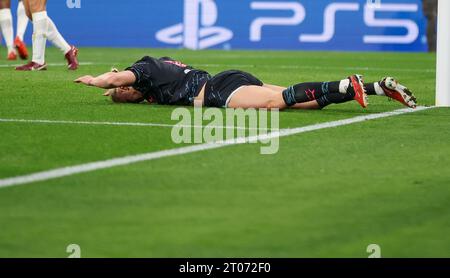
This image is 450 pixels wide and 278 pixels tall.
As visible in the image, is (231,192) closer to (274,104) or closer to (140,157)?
(140,157)

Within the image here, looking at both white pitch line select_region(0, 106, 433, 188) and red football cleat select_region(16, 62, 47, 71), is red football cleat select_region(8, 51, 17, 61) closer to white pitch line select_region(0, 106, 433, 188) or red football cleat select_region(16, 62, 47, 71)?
red football cleat select_region(16, 62, 47, 71)

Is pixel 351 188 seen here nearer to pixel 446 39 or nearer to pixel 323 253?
pixel 323 253

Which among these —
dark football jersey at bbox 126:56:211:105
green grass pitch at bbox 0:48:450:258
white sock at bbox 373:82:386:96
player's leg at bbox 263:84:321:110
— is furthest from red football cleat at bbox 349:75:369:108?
dark football jersey at bbox 126:56:211:105

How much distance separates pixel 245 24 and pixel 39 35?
8625mm

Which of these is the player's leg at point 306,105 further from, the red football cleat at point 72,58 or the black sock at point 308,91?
the red football cleat at point 72,58

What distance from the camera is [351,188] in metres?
5.53

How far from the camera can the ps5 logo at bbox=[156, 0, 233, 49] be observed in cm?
2217

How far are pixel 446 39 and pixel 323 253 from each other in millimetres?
5574

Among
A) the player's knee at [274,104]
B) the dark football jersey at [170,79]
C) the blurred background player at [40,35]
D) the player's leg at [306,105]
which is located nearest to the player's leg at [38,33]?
the blurred background player at [40,35]

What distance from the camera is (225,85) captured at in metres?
8.82

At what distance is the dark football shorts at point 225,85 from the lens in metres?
8.78

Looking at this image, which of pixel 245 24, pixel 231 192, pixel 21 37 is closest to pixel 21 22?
pixel 21 37

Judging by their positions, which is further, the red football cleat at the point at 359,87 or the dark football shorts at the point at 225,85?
the dark football shorts at the point at 225,85

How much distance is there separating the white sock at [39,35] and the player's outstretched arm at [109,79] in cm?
565
